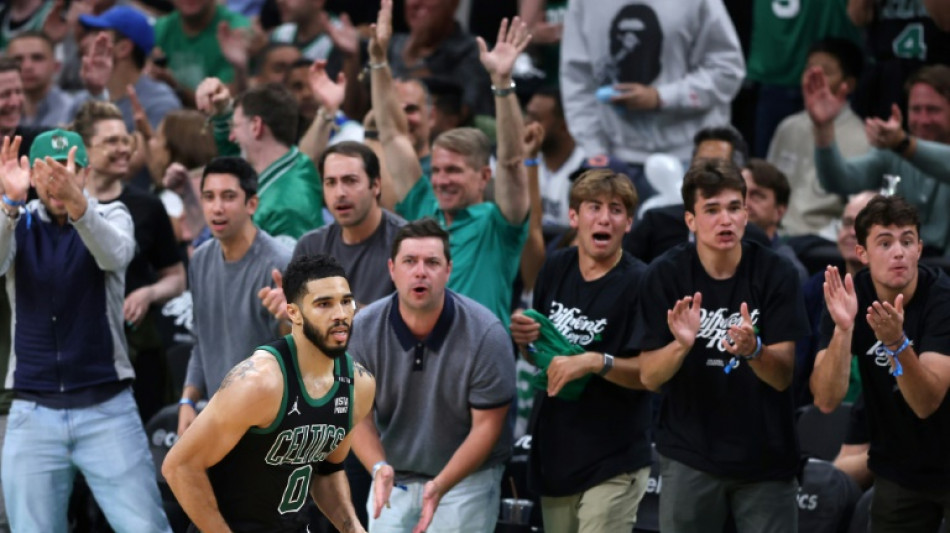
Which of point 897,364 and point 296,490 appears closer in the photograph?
point 296,490

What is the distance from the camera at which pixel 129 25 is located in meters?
11.1

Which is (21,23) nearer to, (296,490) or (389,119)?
(389,119)

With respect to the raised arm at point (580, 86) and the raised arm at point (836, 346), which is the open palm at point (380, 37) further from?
the raised arm at point (836, 346)

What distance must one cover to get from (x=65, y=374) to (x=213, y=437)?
6.46 feet

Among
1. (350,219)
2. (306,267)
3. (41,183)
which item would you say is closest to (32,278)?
(41,183)

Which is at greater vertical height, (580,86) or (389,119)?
(580,86)

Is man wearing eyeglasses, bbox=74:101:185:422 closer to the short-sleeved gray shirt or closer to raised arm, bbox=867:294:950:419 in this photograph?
the short-sleeved gray shirt

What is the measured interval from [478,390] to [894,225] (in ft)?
6.36

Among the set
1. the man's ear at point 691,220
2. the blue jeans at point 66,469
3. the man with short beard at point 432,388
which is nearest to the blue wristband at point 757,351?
the man's ear at point 691,220

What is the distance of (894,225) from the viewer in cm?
649

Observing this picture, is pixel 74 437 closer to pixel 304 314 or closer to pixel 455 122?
pixel 304 314

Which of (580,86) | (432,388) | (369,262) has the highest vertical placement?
(580,86)

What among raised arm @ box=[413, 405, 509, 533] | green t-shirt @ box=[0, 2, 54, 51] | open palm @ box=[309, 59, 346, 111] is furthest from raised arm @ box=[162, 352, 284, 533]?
green t-shirt @ box=[0, 2, 54, 51]

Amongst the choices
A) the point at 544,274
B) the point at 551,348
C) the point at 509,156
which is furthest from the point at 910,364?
the point at 509,156
